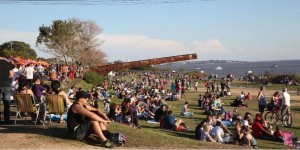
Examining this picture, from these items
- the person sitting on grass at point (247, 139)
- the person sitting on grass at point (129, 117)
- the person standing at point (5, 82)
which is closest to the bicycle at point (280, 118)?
the person sitting on grass at point (247, 139)

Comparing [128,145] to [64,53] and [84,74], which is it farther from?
[64,53]

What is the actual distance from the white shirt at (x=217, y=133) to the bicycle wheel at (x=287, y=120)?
6014mm

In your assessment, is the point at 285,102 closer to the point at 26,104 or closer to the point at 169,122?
the point at 169,122

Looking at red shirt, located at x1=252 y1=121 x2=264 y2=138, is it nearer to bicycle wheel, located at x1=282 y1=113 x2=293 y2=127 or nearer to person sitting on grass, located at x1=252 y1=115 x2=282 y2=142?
person sitting on grass, located at x1=252 y1=115 x2=282 y2=142

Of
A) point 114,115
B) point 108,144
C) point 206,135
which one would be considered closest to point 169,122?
point 114,115

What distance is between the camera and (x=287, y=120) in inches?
645

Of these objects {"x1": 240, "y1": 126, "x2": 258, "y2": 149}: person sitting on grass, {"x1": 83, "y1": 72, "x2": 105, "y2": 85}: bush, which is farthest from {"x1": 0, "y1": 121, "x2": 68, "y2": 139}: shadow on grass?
{"x1": 83, "y1": 72, "x2": 105, "y2": 85}: bush

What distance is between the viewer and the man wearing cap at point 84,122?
8102mm

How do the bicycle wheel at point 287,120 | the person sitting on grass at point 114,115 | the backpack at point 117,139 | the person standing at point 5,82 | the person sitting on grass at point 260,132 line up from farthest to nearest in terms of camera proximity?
the bicycle wheel at point 287,120, the person sitting on grass at point 114,115, the person sitting on grass at point 260,132, the person standing at point 5,82, the backpack at point 117,139

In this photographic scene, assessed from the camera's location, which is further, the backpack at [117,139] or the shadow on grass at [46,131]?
the shadow on grass at [46,131]

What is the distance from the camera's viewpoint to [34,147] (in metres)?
7.91

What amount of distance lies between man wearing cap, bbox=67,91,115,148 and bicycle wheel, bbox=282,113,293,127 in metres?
10.6

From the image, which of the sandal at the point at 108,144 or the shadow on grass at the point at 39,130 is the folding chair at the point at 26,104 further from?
the sandal at the point at 108,144

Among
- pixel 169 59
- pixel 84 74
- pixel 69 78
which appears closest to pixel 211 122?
pixel 69 78
